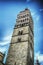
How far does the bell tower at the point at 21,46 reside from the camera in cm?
1253

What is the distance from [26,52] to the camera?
12.8m

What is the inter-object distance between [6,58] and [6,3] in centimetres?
568

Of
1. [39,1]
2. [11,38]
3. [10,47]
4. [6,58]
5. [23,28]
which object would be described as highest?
[39,1]

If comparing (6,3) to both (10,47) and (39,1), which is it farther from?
(10,47)

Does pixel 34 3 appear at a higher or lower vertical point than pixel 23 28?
higher

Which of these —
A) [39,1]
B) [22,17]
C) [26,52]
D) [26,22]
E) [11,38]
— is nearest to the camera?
[39,1]

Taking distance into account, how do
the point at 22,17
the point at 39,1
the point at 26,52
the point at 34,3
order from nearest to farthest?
the point at 39,1 < the point at 34,3 < the point at 26,52 < the point at 22,17

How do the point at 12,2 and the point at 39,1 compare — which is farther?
the point at 12,2

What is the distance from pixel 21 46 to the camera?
1365cm

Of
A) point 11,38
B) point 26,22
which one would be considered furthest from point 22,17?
point 11,38

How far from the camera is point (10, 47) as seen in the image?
46.4 feet

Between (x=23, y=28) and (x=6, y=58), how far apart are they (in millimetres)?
4627

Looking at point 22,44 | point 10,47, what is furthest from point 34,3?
point 10,47

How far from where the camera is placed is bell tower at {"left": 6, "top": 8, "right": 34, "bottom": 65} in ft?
41.1
